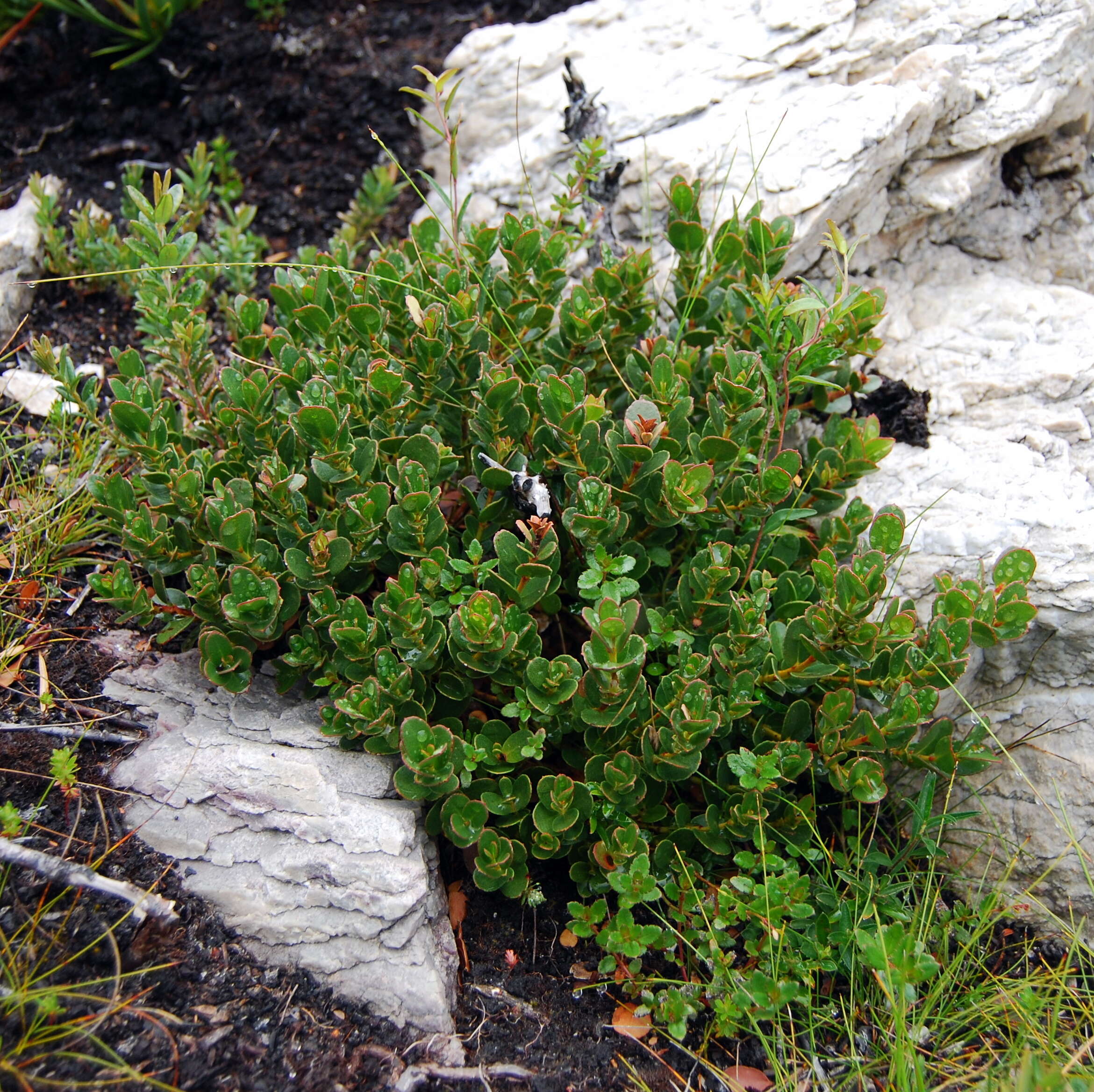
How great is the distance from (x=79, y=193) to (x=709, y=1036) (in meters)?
4.68

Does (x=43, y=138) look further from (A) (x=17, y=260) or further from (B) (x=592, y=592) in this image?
(B) (x=592, y=592)

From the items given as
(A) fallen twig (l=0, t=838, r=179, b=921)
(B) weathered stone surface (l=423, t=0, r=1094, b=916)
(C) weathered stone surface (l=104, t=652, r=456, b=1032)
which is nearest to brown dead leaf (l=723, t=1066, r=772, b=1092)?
(C) weathered stone surface (l=104, t=652, r=456, b=1032)

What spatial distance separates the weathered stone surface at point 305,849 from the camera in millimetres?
2305

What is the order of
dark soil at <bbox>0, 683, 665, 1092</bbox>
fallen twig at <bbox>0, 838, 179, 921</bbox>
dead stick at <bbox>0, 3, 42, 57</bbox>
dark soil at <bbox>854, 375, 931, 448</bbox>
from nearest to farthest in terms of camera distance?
dark soil at <bbox>0, 683, 665, 1092</bbox>, fallen twig at <bbox>0, 838, 179, 921</bbox>, dark soil at <bbox>854, 375, 931, 448</bbox>, dead stick at <bbox>0, 3, 42, 57</bbox>

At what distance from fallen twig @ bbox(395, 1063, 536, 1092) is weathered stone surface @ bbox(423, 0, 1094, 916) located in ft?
5.16

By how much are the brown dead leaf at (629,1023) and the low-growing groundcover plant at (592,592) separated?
73 mm

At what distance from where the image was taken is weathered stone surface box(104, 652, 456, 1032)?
2.30 m

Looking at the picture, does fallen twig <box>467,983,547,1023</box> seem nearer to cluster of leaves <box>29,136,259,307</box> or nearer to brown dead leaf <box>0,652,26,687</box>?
brown dead leaf <box>0,652,26,687</box>

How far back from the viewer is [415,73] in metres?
4.88

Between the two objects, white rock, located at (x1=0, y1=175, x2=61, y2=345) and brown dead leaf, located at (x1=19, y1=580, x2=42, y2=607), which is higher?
white rock, located at (x1=0, y1=175, x2=61, y2=345)

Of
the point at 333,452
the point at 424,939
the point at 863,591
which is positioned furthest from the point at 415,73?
the point at 424,939

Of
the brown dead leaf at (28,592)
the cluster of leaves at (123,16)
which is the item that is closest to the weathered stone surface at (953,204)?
the cluster of leaves at (123,16)

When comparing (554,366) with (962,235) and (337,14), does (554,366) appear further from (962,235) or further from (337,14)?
(337,14)

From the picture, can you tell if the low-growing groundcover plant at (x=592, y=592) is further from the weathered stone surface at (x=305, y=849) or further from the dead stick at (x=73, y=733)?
the dead stick at (x=73, y=733)
